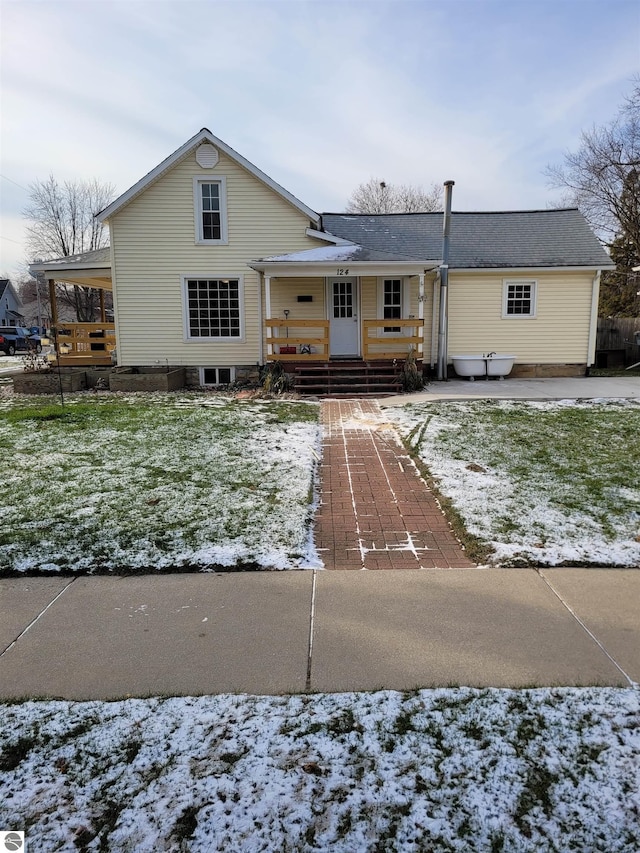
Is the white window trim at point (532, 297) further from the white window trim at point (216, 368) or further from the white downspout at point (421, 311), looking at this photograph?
the white window trim at point (216, 368)

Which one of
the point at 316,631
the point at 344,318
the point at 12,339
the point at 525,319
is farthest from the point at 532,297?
the point at 12,339

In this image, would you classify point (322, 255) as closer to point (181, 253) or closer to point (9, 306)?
point (181, 253)

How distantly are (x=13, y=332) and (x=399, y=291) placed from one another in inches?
1180

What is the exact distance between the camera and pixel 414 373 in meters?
12.9

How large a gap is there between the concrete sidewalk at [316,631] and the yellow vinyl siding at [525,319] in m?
12.4

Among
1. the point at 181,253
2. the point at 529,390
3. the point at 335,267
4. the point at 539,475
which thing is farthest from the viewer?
the point at 181,253

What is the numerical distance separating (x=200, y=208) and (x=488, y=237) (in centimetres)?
823

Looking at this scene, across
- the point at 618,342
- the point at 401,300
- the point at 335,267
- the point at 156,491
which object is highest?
the point at 335,267

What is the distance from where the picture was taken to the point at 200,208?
14.3m

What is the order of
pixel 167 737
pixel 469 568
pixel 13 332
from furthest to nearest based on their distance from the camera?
pixel 13 332
pixel 469 568
pixel 167 737

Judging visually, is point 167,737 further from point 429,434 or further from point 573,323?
point 573,323

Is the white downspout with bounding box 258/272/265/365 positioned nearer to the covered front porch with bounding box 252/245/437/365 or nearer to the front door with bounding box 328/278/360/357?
the covered front porch with bounding box 252/245/437/365

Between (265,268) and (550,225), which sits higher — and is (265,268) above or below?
below

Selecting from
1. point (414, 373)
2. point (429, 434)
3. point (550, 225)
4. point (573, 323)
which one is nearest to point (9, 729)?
point (429, 434)
